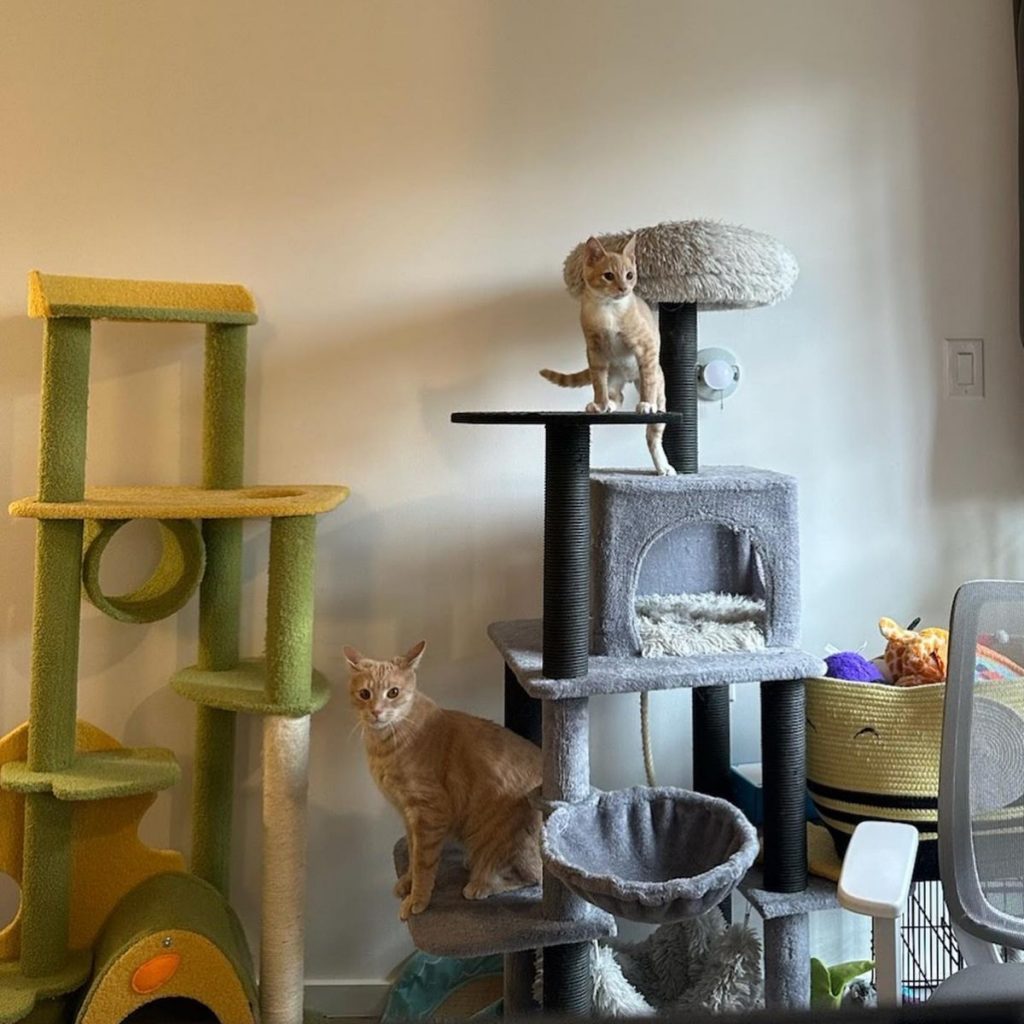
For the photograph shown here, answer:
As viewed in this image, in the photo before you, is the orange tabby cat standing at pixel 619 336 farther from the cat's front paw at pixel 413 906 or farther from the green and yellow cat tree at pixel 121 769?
the cat's front paw at pixel 413 906

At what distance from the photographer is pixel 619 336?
4.88 ft

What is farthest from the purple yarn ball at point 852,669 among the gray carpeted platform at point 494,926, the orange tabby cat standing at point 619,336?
the gray carpeted platform at point 494,926

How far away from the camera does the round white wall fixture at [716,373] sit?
1815 millimetres

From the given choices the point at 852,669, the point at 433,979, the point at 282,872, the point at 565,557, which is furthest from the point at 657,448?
the point at 433,979

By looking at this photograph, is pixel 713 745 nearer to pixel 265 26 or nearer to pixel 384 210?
pixel 384 210

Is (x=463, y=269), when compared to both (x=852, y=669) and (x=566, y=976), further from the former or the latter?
(x=566, y=976)

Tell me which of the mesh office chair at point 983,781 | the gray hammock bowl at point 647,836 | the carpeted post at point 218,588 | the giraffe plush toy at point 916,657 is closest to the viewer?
the mesh office chair at point 983,781

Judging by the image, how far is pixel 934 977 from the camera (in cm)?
181

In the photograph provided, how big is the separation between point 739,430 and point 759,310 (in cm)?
21

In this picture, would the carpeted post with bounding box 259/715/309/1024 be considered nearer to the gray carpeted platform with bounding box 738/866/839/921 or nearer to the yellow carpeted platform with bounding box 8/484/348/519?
the yellow carpeted platform with bounding box 8/484/348/519

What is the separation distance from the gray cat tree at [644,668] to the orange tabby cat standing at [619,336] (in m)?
0.05

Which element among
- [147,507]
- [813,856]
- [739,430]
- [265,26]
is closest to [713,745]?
[813,856]

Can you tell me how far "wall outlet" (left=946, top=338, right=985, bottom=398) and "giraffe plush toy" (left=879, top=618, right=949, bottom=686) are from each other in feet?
1.63

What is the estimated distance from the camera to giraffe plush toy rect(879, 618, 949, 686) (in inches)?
62.2
